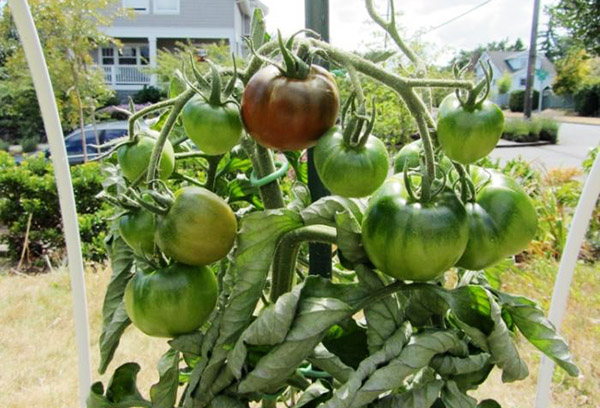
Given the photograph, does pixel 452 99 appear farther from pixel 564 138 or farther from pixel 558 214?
pixel 564 138

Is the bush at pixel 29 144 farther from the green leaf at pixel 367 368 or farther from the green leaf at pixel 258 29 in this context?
the green leaf at pixel 367 368

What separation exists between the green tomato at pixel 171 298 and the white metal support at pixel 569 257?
0.68 metres

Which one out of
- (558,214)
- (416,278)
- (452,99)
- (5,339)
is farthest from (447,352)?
(558,214)

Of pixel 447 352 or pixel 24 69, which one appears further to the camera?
pixel 24 69

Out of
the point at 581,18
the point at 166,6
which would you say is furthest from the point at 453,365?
the point at 166,6

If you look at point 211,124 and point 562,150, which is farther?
point 562,150

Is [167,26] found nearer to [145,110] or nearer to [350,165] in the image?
[145,110]

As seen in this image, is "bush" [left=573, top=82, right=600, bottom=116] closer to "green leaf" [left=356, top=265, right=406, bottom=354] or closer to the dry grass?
the dry grass

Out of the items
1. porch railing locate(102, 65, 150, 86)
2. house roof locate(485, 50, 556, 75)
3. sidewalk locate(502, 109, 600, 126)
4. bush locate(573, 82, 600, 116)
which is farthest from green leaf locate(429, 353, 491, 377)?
house roof locate(485, 50, 556, 75)

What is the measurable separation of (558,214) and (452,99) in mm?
5178

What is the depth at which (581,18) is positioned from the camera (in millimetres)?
16109

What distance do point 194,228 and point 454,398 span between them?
0.35 m

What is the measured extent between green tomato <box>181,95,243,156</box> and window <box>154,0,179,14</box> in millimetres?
23543

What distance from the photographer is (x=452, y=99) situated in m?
0.62
